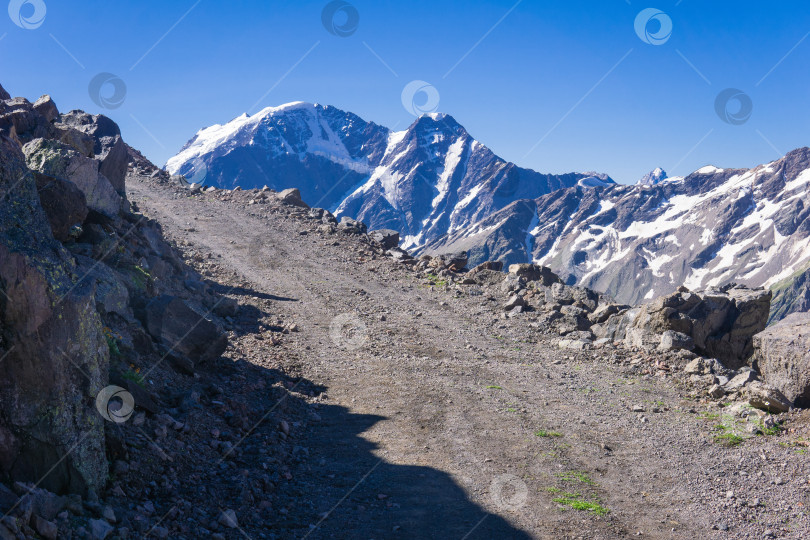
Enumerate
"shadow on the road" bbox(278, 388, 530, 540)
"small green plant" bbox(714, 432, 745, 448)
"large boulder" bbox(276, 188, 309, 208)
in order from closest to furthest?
"shadow on the road" bbox(278, 388, 530, 540) → "small green plant" bbox(714, 432, 745, 448) → "large boulder" bbox(276, 188, 309, 208)

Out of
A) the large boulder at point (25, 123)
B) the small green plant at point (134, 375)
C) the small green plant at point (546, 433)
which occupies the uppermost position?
the small green plant at point (546, 433)

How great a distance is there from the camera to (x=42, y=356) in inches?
284

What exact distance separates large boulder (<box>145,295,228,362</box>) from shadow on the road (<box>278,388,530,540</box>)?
12.7 feet

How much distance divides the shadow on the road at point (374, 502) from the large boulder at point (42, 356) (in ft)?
10.6

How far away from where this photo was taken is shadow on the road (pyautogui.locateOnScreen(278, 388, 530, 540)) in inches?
358

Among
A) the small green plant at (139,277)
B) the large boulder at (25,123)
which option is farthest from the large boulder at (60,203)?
the large boulder at (25,123)

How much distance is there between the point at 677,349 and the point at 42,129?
23.8 m

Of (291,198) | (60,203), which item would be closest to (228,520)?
(60,203)

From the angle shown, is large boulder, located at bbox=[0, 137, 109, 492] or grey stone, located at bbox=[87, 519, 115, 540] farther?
large boulder, located at bbox=[0, 137, 109, 492]

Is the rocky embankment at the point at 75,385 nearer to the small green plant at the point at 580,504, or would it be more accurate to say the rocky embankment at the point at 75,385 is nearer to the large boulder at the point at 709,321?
the small green plant at the point at 580,504

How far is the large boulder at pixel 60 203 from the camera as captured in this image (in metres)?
12.1

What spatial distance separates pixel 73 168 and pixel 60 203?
5.46 metres

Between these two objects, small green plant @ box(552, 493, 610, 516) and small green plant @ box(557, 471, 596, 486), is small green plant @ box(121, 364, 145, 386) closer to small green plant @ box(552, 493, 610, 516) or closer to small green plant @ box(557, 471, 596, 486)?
small green plant @ box(552, 493, 610, 516)

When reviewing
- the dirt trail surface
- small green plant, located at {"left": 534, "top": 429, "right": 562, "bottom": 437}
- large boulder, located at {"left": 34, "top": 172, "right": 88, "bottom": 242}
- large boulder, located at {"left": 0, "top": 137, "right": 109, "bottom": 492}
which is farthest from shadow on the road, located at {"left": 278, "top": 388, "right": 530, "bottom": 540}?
large boulder, located at {"left": 34, "top": 172, "right": 88, "bottom": 242}
